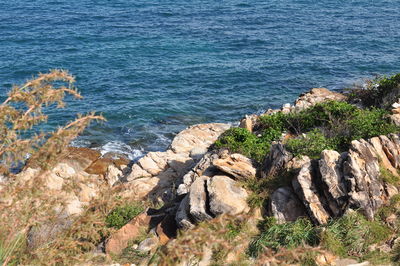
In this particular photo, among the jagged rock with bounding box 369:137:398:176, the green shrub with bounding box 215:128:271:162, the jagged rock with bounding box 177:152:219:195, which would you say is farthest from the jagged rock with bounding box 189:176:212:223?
the jagged rock with bounding box 369:137:398:176

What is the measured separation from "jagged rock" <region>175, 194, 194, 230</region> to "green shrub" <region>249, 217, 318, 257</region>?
2327mm

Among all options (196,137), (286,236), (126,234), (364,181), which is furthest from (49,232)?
(196,137)

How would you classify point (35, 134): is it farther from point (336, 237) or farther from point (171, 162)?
point (171, 162)

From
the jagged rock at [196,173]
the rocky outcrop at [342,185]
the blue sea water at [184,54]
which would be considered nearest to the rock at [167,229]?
the jagged rock at [196,173]

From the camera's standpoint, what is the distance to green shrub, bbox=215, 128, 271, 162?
20.1 meters

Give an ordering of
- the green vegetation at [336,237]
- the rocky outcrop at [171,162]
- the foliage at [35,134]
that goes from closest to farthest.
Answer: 1. the foliage at [35,134]
2. the green vegetation at [336,237]
3. the rocky outcrop at [171,162]

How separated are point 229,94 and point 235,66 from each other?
5741 millimetres

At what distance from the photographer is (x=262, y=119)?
87.7ft

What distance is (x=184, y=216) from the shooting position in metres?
15.8

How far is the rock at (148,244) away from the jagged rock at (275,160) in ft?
15.4

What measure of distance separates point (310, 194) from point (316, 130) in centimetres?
658

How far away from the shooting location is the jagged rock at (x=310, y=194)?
48.8 feet

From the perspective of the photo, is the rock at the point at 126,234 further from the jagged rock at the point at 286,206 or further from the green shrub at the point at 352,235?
the green shrub at the point at 352,235

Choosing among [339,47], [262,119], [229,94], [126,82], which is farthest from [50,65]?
[339,47]
